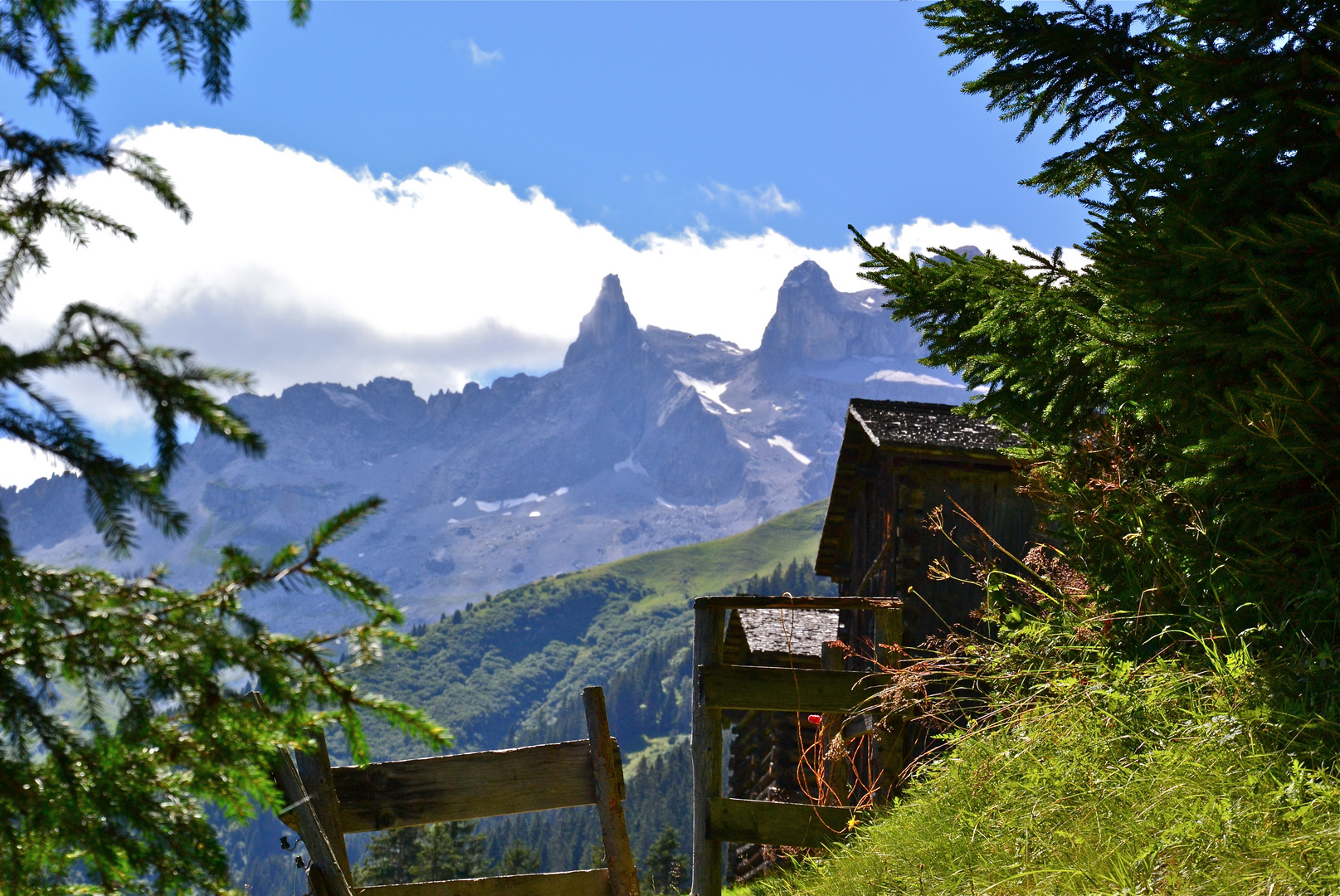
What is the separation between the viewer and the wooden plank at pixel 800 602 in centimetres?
683

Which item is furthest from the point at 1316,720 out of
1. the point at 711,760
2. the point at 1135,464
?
the point at 711,760

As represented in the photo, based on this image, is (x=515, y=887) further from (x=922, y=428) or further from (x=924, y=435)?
(x=922, y=428)

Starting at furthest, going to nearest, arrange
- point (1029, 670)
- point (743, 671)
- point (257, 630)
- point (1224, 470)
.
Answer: point (743, 671), point (1029, 670), point (1224, 470), point (257, 630)

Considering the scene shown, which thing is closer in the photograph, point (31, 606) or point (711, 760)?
point (31, 606)

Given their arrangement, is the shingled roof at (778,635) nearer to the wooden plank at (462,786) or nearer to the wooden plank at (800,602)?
the wooden plank at (800,602)

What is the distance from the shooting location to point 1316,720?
3508 millimetres

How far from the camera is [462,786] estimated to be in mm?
5461

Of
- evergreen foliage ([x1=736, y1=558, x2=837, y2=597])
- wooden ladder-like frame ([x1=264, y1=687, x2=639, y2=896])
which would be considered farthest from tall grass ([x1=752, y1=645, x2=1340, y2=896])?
evergreen foliage ([x1=736, y1=558, x2=837, y2=597])

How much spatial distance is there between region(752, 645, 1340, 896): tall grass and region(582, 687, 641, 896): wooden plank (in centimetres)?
114

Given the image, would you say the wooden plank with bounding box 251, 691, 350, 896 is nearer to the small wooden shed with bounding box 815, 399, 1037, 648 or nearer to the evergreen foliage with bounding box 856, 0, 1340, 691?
the evergreen foliage with bounding box 856, 0, 1340, 691

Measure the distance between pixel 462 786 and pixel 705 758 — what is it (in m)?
2.46

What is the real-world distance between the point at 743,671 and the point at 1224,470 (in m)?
3.87

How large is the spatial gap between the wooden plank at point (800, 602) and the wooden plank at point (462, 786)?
1771 mm

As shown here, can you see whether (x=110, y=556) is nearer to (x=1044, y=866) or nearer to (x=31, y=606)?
A: (x=31, y=606)
